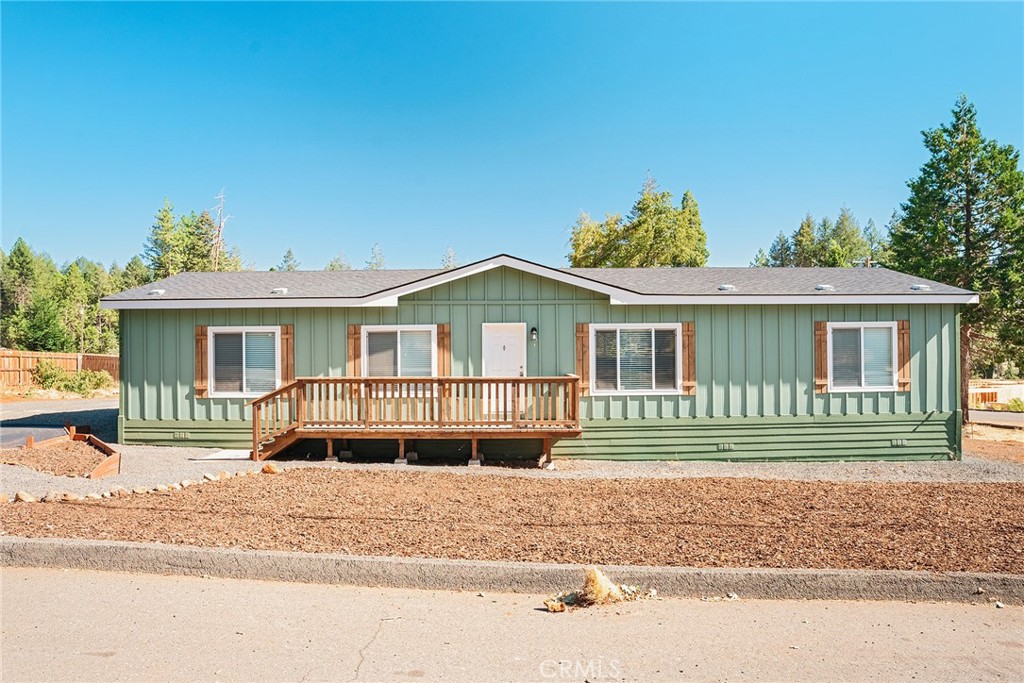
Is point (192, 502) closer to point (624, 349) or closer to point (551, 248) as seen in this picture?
point (624, 349)

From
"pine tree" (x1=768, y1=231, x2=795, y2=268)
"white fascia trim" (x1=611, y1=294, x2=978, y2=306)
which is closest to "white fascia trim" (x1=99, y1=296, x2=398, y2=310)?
"white fascia trim" (x1=611, y1=294, x2=978, y2=306)

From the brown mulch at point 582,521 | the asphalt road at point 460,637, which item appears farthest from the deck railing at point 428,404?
the asphalt road at point 460,637

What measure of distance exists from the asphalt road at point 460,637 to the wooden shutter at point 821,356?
7.81m

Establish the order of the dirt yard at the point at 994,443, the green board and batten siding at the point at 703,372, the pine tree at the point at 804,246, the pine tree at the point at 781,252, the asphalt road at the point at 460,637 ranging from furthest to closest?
the pine tree at the point at 781,252 < the pine tree at the point at 804,246 < the dirt yard at the point at 994,443 < the green board and batten siding at the point at 703,372 < the asphalt road at the point at 460,637

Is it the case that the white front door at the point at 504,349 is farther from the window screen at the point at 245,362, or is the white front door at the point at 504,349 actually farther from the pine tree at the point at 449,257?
the pine tree at the point at 449,257

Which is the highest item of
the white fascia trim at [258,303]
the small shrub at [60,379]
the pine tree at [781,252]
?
the pine tree at [781,252]

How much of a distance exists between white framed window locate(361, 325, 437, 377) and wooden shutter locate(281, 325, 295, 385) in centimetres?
134

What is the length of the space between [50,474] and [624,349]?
9018 millimetres

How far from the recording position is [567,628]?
3.63 meters

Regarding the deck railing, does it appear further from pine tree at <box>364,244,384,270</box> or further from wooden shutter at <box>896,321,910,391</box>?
pine tree at <box>364,244,384,270</box>

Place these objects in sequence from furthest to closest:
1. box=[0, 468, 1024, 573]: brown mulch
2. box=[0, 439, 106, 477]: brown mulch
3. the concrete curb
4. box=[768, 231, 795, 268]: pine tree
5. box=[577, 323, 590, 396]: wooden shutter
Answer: box=[768, 231, 795, 268]: pine tree, box=[577, 323, 590, 396]: wooden shutter, box=[0, 439, 106, 477]: brown mulch, box=[0, 468, 1024, 573]: brown mulch, the concrete curb

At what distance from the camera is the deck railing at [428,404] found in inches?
397

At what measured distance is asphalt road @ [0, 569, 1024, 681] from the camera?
10.3 ft

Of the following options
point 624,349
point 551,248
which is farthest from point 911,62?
point 551,248
